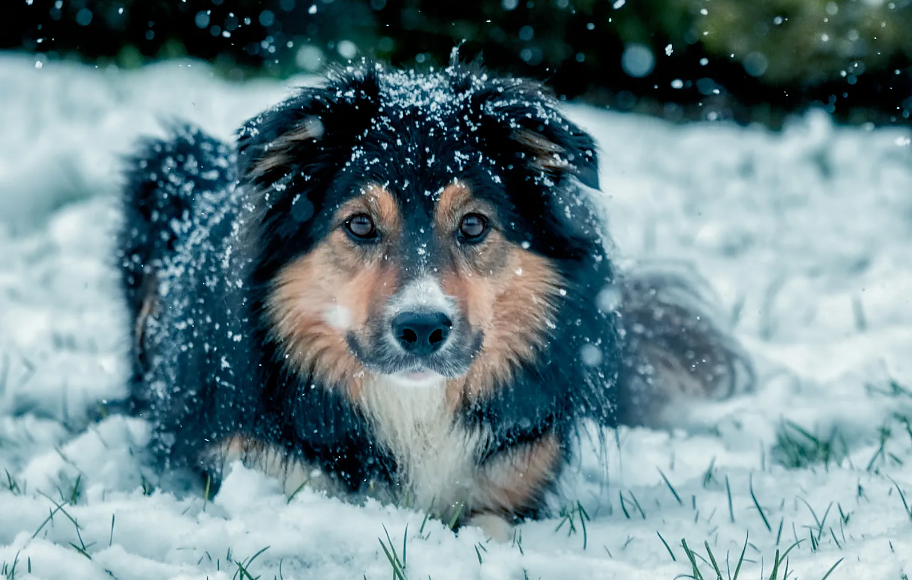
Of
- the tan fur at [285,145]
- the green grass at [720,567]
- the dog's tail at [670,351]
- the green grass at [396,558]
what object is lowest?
the green grass at [396,558]

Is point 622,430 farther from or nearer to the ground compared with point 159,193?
nearer to the ground

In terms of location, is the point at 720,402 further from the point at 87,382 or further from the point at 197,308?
the point at 87,382

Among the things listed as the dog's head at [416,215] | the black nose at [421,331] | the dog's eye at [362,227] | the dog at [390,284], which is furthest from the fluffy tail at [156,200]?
the black nose at [421,331]

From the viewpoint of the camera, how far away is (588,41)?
845 cm

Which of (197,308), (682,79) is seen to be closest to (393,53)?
(682,79)

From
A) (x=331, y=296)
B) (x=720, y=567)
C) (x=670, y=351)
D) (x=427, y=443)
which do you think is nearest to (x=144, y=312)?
(x=331, y=296)

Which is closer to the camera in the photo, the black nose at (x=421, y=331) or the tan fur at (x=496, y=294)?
the black nose at (x=421, y=331)

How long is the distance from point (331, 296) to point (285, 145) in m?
0.48

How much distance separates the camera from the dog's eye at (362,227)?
2.82 metres

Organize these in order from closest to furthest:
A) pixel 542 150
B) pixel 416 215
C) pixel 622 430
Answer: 1. pixel 416 215
2. pixel 542 150
3. pixel 622 430

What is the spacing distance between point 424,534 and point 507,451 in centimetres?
56

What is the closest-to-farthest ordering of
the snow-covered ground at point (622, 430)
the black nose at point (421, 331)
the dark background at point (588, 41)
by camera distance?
the snow-covered ground at point (622, 430) → the black nose at point (421, 331) → the dark background at point (588, 41)

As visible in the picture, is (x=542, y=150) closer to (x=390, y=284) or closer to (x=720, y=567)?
(x=390, y=284)

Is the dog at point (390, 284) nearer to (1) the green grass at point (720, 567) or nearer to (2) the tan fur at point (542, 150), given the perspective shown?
(2) the tan fur at point (542, 150)
